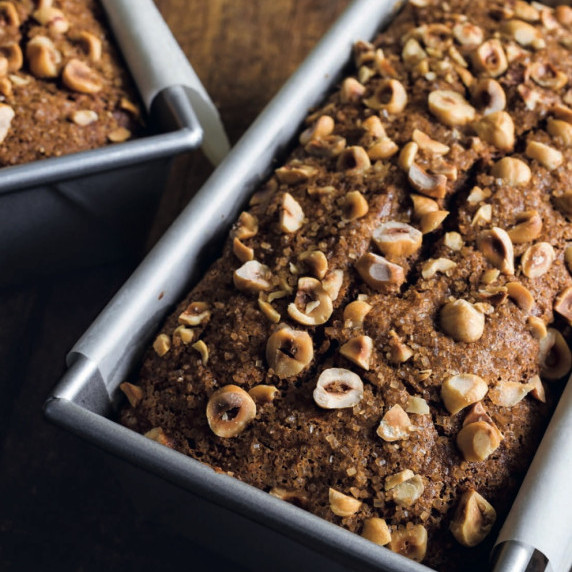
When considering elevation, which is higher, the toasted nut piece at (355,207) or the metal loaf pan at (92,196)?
the toasted nut piece at (355,207)

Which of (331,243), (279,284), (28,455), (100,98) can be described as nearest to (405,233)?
(331,243)

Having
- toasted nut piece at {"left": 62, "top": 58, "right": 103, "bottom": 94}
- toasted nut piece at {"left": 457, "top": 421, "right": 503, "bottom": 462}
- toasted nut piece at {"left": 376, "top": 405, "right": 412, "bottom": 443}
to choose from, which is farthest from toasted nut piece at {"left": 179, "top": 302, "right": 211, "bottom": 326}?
toasted nut piece at {"left": 62, "top": 58, "right": 103, "bottom": 94}

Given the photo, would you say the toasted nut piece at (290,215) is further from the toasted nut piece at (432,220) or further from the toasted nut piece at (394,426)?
the toasted nut piece at (394,426)

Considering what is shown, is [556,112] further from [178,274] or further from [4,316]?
[4,316]

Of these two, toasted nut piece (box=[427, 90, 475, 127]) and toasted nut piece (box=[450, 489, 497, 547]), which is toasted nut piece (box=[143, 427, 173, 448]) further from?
toasted nut piece (box=[427, 90, 475, 127])

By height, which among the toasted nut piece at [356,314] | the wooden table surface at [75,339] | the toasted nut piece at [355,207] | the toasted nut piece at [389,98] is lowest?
the wooden table surface at [75,339]

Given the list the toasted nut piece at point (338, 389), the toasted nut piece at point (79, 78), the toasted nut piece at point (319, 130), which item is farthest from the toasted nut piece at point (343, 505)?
the toasted nut piece at point (79, 78)
